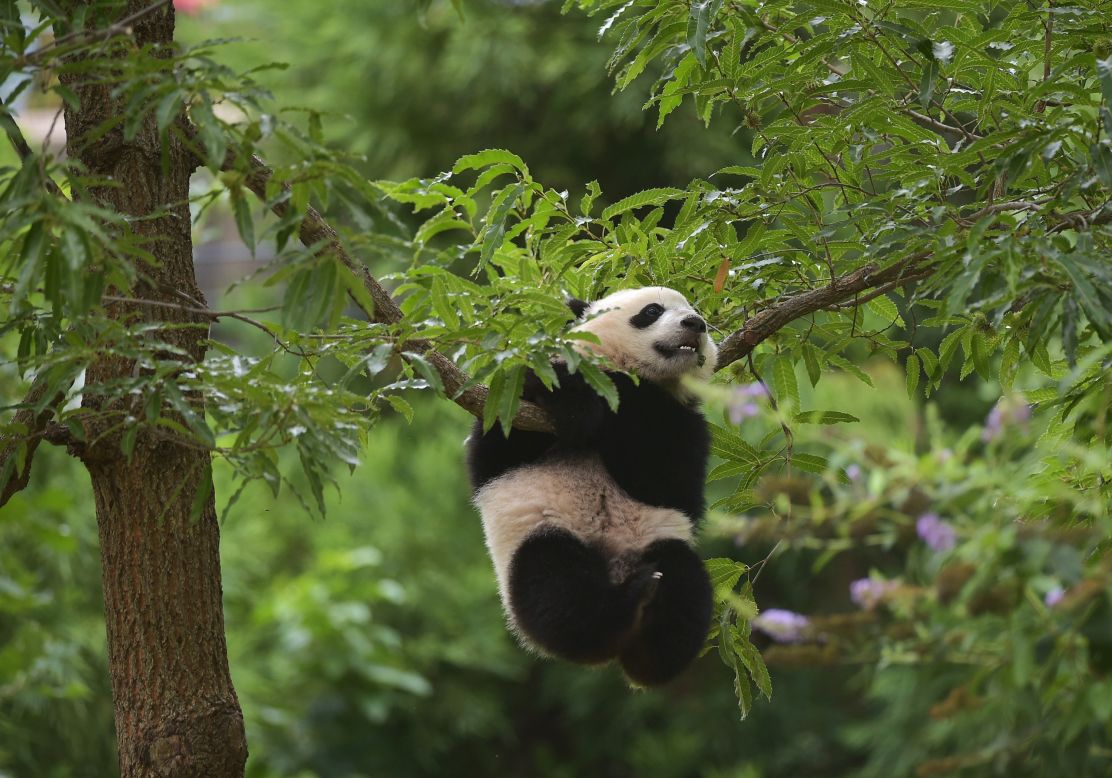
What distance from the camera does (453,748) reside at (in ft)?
28.1

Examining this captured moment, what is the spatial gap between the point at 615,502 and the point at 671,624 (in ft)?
1.22

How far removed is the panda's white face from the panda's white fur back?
0.96ft

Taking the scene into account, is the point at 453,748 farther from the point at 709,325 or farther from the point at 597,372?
the point at 597,372

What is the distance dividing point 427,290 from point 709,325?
824 millimetres

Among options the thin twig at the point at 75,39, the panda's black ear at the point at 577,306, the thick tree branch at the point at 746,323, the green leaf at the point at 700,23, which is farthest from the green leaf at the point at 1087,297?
the thin twig at the point at 75,39

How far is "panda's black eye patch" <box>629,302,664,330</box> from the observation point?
3.14m

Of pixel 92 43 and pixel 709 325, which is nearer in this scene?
pixel 92 43

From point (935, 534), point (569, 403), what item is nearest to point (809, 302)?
point (569, 403)

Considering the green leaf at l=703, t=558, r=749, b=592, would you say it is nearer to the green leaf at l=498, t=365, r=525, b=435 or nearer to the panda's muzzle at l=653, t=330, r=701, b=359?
the panda's muzzle at l=653, t=330, r=701, b=359

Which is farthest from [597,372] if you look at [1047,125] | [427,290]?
[1047,125]

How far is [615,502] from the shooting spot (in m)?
3.05

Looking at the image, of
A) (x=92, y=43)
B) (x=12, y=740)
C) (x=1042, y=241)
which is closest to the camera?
(x=92, y=43)

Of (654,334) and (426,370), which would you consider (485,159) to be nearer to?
(654,334)

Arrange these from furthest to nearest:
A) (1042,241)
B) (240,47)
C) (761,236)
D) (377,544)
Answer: (240,47), (377,544), (761,236), (1042,241)
